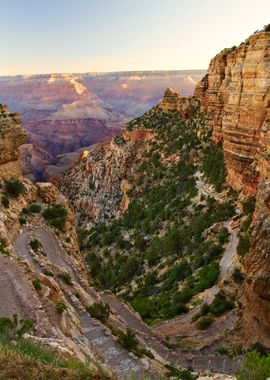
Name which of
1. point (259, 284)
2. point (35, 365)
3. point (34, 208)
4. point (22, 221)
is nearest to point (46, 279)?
point (259, 284)

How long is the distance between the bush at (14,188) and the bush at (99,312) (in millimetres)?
13786

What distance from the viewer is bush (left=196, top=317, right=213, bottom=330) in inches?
938

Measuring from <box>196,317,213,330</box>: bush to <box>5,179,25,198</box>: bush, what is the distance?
15.9 meters

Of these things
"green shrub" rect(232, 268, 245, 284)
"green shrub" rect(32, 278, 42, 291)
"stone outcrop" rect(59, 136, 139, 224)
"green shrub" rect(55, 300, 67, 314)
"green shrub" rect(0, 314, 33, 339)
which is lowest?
"stone outcrop" rect(59, 136, 139, 224)

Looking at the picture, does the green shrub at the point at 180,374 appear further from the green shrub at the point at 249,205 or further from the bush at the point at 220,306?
the green shrub at the point at 249,205

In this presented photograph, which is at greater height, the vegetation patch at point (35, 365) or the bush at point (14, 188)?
the vegetation patch at point (35, 365)

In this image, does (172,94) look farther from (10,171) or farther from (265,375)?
(265,375)

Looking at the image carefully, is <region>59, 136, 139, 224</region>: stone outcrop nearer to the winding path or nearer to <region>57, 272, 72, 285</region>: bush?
the winding path

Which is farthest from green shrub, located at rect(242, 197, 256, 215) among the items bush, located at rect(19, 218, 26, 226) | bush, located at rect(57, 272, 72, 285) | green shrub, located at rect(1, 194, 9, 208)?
green shrub, located at rect(1, 194, 9, 208)

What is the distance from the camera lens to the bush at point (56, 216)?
3203cm

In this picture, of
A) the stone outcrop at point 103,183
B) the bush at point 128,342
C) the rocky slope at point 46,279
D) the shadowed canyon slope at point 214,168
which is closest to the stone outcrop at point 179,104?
the shadowed canyon slope at point 214,168

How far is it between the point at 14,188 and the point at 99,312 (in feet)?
49.4

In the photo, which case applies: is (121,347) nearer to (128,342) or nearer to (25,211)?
(128,342)

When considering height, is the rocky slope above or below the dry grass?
below
